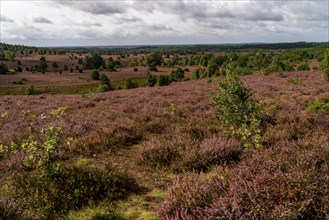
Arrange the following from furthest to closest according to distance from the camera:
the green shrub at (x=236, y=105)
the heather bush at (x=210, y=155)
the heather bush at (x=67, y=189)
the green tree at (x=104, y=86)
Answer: the green tree at (x=104, y=86)
the green shrub at (x=236, y=105)
the heather bush at (x=210, y=155)
the heather bush at (x=67, y=189)

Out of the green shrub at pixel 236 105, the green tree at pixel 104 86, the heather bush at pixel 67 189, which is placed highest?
the green shrub at pixel 236 105

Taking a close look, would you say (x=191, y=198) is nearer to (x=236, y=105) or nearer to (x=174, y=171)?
(x=174, y=171)

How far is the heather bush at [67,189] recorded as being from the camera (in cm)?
458

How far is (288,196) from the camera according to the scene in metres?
3.65

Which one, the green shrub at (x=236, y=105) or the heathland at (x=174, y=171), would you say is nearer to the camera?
the heathland at (x=174, y=171)

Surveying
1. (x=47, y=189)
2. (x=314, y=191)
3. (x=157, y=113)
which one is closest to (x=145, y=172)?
(x=47, y=189)

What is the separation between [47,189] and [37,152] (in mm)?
857

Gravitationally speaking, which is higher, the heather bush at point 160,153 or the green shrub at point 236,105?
the green shrub at point 236,105

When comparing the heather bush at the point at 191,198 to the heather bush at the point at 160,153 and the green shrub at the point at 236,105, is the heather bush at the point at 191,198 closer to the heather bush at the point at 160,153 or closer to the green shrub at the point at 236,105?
the heather bush at the point at 160,153

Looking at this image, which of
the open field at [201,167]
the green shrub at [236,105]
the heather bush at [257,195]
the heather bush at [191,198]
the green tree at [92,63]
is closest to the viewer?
the heather bush at [257,195]

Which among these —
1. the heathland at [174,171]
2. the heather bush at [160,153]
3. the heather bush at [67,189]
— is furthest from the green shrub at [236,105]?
the heather bush at [67,189]

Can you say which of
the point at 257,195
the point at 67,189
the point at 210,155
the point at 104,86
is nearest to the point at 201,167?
the point at 210,155

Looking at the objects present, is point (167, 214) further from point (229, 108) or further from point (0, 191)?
point (229, 108)

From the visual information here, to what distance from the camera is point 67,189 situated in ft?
16.5
